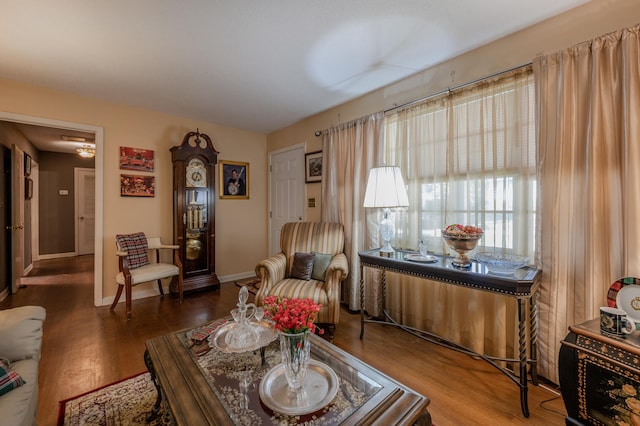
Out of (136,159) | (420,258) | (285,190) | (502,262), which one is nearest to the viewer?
(502,262)

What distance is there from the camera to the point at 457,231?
6.15ft

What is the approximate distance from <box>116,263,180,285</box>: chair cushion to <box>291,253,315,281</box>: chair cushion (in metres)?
1.51

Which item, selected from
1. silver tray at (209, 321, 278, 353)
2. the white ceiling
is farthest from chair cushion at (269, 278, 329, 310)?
the white ceiling

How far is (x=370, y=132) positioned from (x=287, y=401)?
2.46 metres

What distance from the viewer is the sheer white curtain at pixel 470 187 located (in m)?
1.89

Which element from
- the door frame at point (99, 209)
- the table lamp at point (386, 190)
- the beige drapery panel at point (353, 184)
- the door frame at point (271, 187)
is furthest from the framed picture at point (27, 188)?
the table lamp at point (386, 190)

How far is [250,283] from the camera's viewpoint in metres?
3.98

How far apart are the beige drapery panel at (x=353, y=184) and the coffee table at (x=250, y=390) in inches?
62.4

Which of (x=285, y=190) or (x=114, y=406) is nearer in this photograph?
(x=114, y=406)

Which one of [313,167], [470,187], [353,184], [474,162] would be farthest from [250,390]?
[313,167]

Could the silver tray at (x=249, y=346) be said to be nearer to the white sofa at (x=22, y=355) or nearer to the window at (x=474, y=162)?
the white sofa at (x=22, y=355)

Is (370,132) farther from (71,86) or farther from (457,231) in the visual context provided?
(71,86)

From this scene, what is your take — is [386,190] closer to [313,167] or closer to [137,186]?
[313,167]

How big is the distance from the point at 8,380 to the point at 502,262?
98.5 inches
